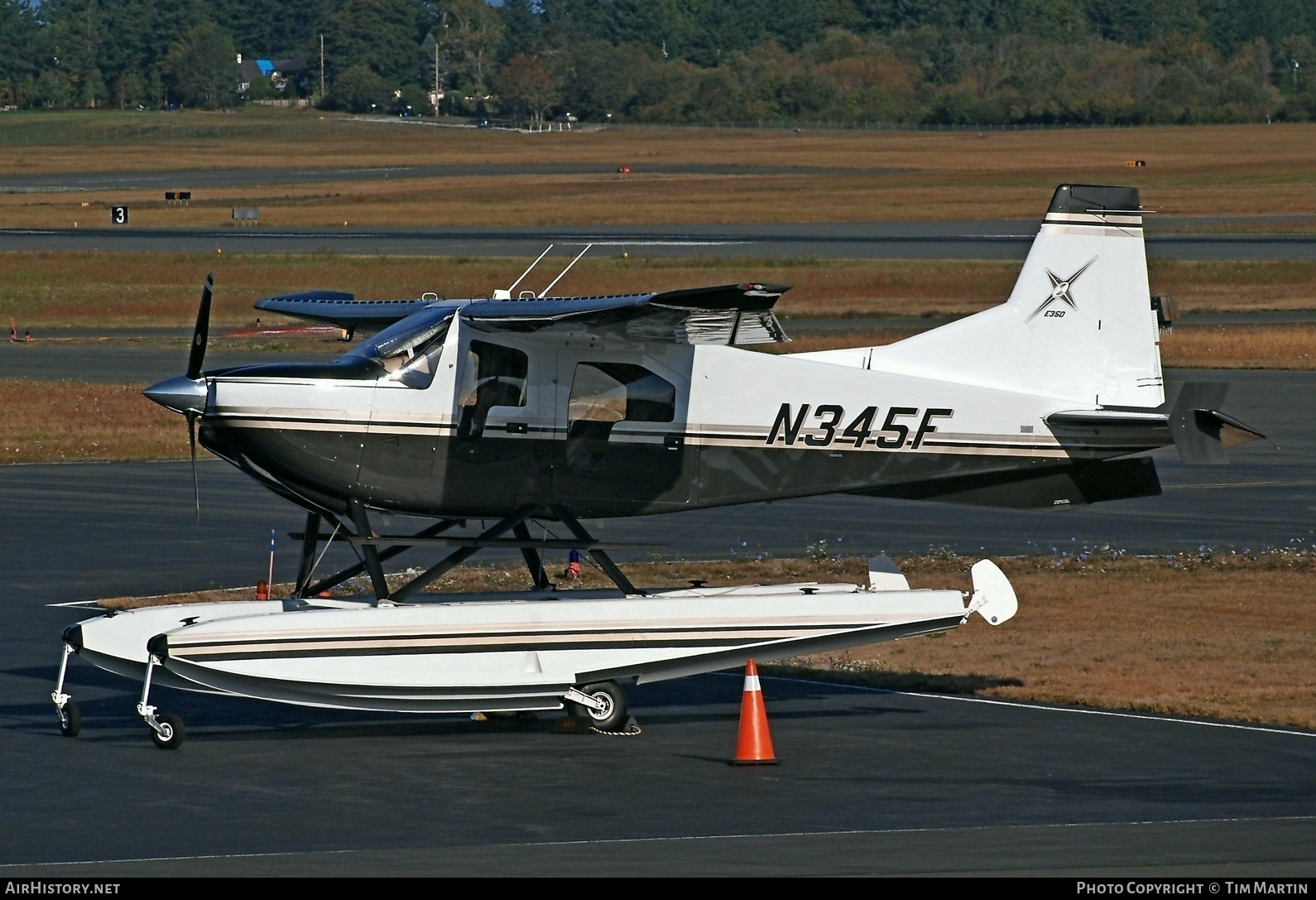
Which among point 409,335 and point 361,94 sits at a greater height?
point 409,335

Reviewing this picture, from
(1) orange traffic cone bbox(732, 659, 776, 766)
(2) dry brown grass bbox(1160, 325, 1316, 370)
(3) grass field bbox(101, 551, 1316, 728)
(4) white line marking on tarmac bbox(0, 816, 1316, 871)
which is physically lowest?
(2) dry brown grass bbox(1160, 325, 1316, 370)

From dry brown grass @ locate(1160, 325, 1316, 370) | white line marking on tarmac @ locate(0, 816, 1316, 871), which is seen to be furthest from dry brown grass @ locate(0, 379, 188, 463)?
dry brown grass @ locate(1160, 325, 1316, 370)

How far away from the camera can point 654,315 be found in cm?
1176

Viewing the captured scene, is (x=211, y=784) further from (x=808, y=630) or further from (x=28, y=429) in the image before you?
(x=28, y=429)

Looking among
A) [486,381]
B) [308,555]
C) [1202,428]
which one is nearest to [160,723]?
[308,555]

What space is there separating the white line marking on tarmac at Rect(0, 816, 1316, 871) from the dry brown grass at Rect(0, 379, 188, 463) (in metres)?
18.6

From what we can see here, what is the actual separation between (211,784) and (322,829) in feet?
4.54

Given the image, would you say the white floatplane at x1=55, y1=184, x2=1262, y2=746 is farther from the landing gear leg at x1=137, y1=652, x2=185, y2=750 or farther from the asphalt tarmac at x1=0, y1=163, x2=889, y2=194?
the asphalt tarmac at x1=0, y1=163, x2=889, y2=194

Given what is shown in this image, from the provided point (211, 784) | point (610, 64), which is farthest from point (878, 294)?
point (610, 64)

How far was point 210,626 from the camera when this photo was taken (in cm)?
1165

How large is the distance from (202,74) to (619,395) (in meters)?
194

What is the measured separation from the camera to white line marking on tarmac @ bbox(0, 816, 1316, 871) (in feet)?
28.9

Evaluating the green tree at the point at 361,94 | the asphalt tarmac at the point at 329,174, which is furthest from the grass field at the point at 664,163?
the green tree at the point at 361,94

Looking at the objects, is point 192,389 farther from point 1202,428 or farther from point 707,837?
point 1202,428
